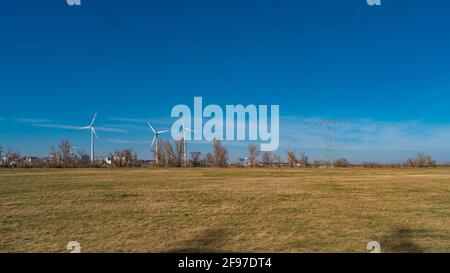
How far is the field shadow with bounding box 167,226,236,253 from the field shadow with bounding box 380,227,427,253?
12.9 feet

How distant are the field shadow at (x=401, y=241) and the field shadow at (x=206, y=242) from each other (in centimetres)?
392

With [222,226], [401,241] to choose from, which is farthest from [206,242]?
[401,241]

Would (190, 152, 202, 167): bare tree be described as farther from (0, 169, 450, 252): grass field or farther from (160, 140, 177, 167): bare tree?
(0, 169, 450, 252): grass field

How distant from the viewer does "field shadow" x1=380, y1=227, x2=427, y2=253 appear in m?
8.99

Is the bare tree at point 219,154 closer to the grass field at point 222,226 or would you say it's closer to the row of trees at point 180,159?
the row of trees at point 180,159

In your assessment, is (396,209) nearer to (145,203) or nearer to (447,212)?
(447,212)

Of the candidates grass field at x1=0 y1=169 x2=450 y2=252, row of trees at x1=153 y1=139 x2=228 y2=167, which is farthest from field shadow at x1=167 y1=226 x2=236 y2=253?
row of trees at x1=153 y1=139 x2=228 y2=167

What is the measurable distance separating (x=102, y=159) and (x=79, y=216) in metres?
103

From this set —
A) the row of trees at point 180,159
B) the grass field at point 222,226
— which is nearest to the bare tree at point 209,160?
the row of trees at point 180,159

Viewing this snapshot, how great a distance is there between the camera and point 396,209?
16.0 metres

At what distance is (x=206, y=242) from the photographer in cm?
966

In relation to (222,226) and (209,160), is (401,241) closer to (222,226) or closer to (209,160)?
(222,226)
